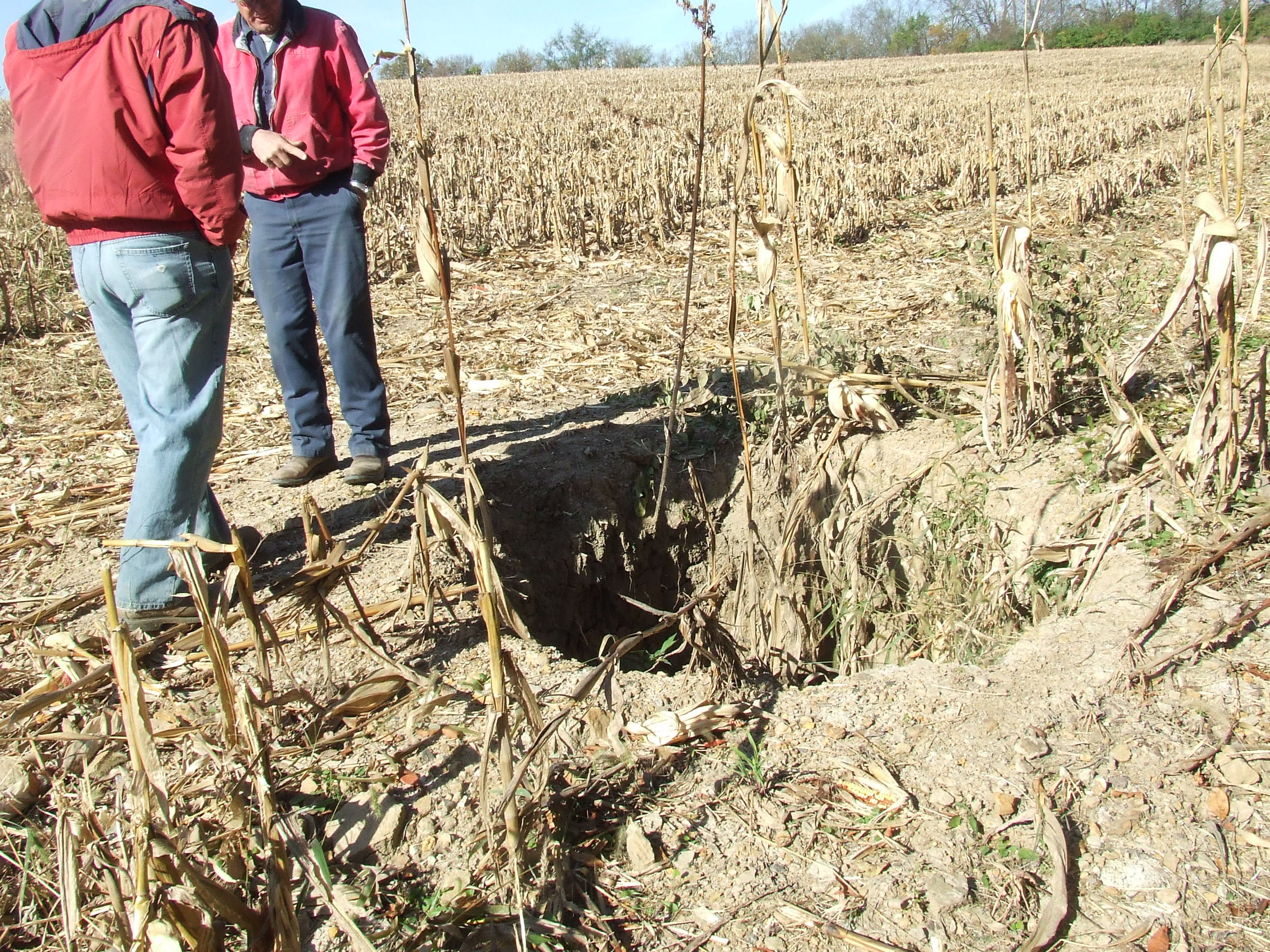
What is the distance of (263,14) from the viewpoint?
11.3ft

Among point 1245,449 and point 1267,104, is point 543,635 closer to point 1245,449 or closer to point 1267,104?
point 1245,449

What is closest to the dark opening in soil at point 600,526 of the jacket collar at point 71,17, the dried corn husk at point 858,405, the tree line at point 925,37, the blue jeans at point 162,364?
the dried corn husk at point 858,405

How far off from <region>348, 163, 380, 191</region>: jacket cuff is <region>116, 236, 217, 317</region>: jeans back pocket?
101 cm

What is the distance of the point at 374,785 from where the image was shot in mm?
2270

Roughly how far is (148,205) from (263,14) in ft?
4.00

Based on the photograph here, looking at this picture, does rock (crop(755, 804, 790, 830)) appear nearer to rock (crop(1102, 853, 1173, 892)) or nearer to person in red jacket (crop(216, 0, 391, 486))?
rock (crop(1102, 853, 1173, 892))

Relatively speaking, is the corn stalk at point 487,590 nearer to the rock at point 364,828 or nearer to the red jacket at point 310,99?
the rock at point 364,828

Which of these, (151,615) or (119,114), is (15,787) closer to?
(151,615)

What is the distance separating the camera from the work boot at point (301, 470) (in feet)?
12.9

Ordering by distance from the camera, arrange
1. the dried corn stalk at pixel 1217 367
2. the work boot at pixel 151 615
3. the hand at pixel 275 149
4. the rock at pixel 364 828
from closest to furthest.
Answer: the rock at pixel 364 828 → the dried corn stalk at pixel 1217 367 → the work boot at pixel 151 615 → the hand at pixel 275 149

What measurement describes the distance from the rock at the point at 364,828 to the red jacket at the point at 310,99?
99.3 inches

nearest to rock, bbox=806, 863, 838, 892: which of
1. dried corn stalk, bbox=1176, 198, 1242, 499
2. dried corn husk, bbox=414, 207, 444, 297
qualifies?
dried corn husk, bbox=414, 207, 444, 297

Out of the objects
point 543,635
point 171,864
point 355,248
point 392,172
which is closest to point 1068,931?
point 171,864

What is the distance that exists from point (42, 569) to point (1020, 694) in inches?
134
